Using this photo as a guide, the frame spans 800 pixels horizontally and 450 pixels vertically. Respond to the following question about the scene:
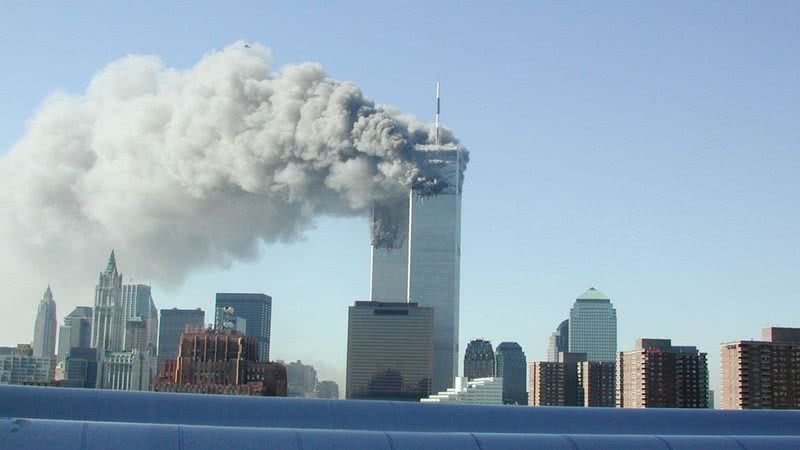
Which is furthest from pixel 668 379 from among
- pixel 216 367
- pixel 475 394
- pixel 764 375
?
pixel 216 367

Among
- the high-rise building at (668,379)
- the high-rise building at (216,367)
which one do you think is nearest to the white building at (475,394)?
the high-rise building at (668,379)

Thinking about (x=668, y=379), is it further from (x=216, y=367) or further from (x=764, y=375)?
(x=216, y=367)

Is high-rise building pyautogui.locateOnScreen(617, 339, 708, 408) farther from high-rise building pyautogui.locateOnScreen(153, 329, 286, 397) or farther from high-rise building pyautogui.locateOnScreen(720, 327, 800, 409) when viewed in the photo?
high-rise building pyautogui.locateOnScreen(153, 329, 286, 397)

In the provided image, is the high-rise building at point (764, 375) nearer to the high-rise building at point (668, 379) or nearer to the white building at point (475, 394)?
the high-rise building at point (668, 379)

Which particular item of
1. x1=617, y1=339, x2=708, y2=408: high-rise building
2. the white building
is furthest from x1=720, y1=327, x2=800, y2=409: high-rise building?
the white building

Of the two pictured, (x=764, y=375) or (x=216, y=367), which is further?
(x=764, y=375)

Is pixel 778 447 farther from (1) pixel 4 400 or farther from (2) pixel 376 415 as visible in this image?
(1) pixel 4 400

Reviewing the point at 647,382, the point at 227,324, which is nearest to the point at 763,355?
the point at 647,382
